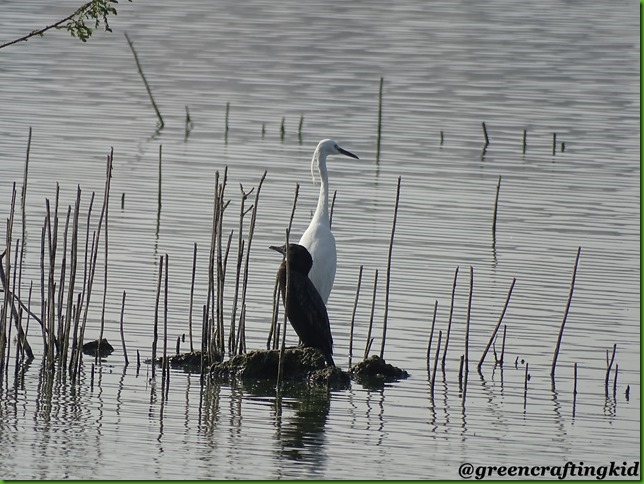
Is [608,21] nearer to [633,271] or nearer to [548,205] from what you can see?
[548,205]

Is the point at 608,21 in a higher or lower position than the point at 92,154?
higher

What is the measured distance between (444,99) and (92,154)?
1064 cm

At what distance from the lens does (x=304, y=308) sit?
13.3 metres

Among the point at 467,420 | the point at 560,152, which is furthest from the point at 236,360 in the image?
the point at 560,152

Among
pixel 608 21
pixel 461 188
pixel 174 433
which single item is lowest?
pixel 174 433

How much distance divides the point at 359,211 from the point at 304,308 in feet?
27.8

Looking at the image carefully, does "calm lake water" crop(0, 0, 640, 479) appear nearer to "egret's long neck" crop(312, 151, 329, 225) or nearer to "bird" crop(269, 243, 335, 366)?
"bird" crop(269, 243, 335, 366)

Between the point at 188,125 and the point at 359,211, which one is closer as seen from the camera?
the point at 359,211

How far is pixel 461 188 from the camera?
77.5 feet

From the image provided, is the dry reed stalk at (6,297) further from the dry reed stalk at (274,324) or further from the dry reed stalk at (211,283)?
the dry reed stalk at (274,324)

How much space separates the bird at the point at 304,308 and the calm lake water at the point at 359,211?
568 mm

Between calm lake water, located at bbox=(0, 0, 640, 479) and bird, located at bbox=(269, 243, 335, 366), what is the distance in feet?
1.86

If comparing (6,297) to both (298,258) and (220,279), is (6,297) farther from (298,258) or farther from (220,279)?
(298,258)

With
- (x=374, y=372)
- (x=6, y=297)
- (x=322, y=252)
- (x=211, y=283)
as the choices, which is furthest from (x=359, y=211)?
(x=6, y=297)
